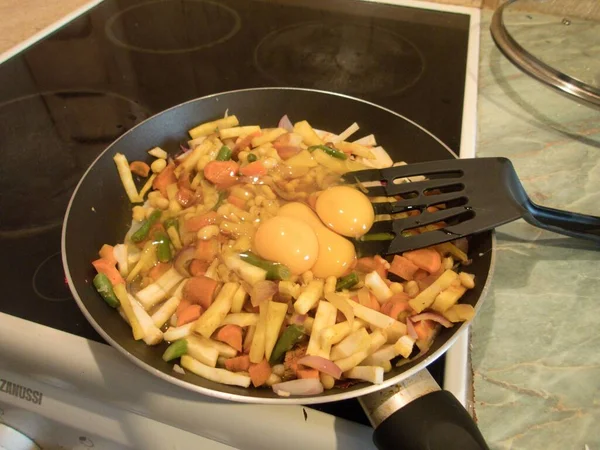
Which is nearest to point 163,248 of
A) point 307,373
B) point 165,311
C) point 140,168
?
point 165,311

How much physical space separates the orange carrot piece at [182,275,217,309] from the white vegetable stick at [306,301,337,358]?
239mm

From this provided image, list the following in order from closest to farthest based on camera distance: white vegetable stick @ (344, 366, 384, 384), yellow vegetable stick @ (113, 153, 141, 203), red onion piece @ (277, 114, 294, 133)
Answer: white vegetable stick @ (344, 366, 384, 384), yellow vegetable stick @ (113, 153, 141, 203), red onion piece @ (277, 114, 294, 133)

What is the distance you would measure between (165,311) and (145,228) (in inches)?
10.4

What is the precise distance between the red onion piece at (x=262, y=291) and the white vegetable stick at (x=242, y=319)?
1.1 inches

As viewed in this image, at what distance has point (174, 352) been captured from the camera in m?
0.93

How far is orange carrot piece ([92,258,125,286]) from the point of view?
1.06 metres

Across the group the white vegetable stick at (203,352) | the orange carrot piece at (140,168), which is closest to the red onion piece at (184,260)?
the white vegetable stick at (203,352)

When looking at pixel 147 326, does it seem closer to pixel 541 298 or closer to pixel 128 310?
pixel 128 310

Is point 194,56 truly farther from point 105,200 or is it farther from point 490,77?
point 490,77

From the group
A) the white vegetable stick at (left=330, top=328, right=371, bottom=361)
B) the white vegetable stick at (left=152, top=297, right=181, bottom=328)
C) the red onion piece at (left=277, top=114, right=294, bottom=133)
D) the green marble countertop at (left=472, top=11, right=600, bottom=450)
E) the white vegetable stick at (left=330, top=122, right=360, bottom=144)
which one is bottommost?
the green marble countertop at (left=472, top=11, right=600, bottom=450)

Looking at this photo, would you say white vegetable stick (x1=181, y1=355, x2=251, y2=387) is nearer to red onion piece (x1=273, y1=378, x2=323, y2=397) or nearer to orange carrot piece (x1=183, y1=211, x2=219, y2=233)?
red onion piece (x1=273, y1=378, x2=323, y2=397)

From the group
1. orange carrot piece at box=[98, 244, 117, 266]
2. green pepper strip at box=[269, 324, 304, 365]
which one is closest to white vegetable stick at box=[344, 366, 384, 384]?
green pepper strip at box=[269, 324, 304, 365]

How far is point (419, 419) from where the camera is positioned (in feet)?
2.47

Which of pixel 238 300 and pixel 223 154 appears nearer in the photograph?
pixel 238 300
